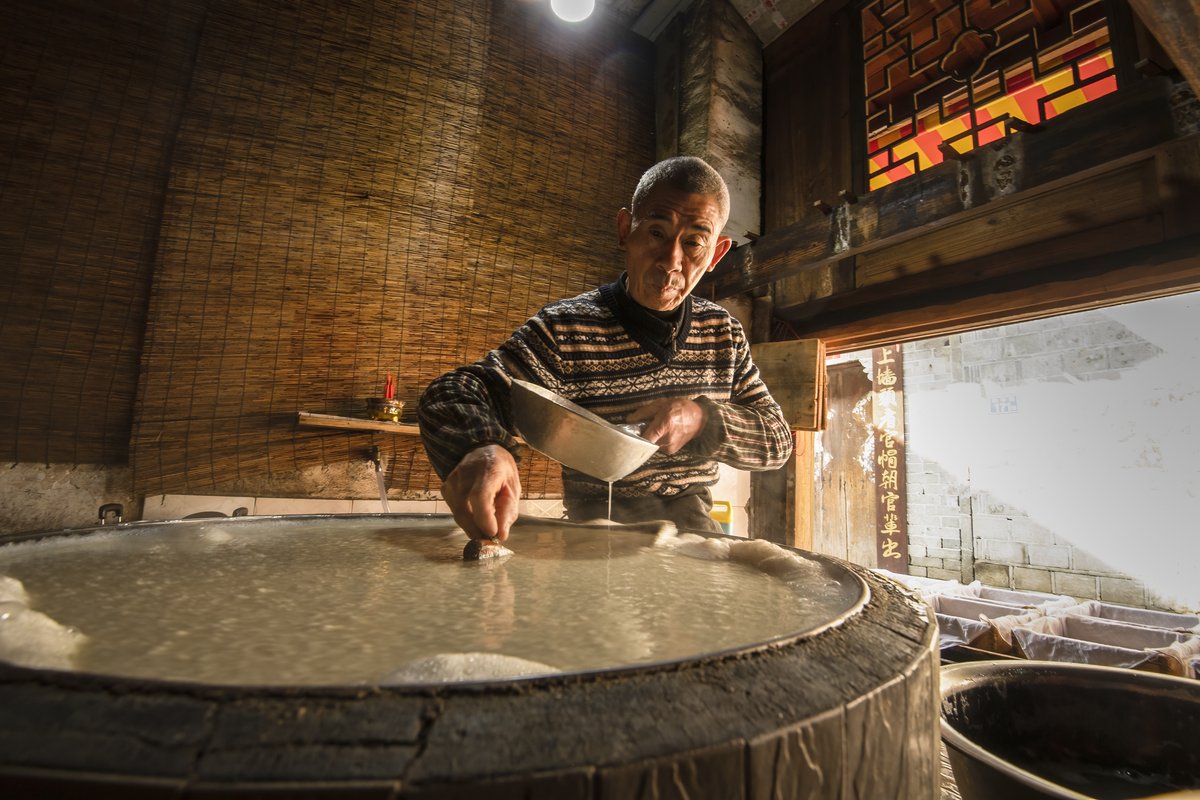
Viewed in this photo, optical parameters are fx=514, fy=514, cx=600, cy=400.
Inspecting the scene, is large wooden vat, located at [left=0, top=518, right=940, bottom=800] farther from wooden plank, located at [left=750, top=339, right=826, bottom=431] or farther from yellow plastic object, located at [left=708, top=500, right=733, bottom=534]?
yellow plastic object, located at [left=708, top=500, right=733, bottom=534]

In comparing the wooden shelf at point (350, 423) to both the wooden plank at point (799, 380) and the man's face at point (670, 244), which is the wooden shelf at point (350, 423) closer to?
the man's face at point (670, 244)

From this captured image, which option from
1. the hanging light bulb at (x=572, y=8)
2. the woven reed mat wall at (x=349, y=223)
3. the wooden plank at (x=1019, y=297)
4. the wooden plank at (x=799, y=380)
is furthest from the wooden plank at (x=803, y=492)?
the hanging light bulb at (x=572, y=8)

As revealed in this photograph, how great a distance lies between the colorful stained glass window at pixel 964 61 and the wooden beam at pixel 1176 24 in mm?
1387

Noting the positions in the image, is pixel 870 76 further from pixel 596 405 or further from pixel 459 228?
pixel 596 405

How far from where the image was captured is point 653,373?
208 centimetres

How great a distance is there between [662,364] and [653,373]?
5 cm

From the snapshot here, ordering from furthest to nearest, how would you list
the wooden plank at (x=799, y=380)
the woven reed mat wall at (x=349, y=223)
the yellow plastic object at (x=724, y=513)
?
the yellow plastic object at (x=724, y=513) < the wooden plank at (x=799, y=380) < the woven reed mat wall at (x=349, y=223)

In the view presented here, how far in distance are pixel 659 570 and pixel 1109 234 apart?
10.2 feet

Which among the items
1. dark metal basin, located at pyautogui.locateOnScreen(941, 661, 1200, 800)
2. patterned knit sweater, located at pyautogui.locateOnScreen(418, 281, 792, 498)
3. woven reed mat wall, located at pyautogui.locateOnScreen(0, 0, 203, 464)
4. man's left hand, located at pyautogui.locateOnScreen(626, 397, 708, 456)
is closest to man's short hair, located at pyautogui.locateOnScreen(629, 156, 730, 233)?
patterned knit sweater, located at pyautogui.locateOnScreen(418, 281, 792, 498)

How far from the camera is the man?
1776mm

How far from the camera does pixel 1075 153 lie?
2332mm

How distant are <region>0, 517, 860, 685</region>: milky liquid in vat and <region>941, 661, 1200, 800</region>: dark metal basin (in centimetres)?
38

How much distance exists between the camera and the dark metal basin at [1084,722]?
0.93m

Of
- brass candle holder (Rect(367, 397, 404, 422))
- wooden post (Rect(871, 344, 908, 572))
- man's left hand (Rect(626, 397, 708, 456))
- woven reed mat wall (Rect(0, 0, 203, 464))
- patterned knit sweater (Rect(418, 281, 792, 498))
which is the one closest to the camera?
man's left hand (Rect(626, 397, 708, 456))
